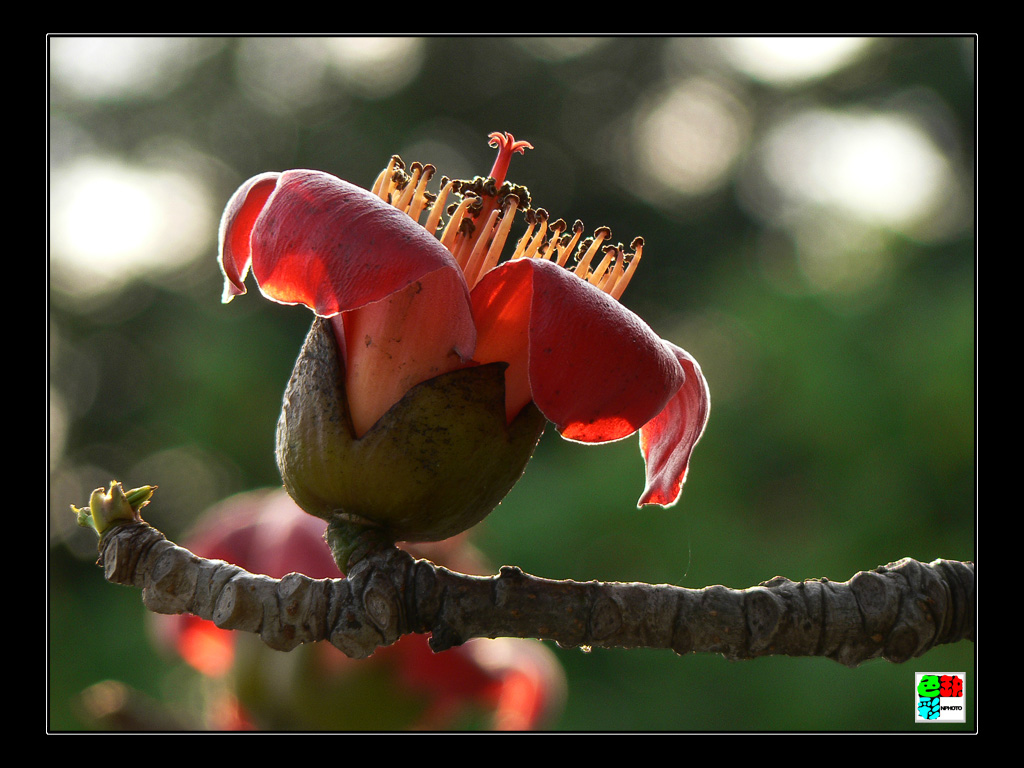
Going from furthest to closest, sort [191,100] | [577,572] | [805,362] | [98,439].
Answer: [191,100] → [98,439] → [805,362] → [577,572]

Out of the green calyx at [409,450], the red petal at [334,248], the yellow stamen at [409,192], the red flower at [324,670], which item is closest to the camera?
the red petal at [334,248]

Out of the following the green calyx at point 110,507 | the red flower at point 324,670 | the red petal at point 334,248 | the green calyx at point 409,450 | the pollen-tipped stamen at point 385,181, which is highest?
the pollen-tipped stamen at point 385,181

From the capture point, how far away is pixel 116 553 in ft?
2.77

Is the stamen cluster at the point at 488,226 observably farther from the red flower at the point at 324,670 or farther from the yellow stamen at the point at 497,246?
the red flower at the point at 324,670

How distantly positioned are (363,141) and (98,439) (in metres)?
3.45

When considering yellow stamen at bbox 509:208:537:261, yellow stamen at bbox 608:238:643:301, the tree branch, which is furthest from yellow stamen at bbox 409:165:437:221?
the tree branch

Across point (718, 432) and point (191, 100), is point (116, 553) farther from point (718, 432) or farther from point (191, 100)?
point (191, 100)

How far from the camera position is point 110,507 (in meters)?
0.87

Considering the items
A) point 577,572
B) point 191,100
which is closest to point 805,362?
point 577,572

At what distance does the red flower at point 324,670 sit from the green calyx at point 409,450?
56 centimetres

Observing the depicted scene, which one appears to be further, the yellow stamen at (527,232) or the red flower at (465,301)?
the yellow stamen at (527,232)

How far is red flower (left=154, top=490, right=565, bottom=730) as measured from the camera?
4.33ft

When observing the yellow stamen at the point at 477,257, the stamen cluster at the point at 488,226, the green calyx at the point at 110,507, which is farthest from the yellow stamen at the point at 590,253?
the green calyx at the point at 110,507

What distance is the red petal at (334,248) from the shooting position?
70cm
